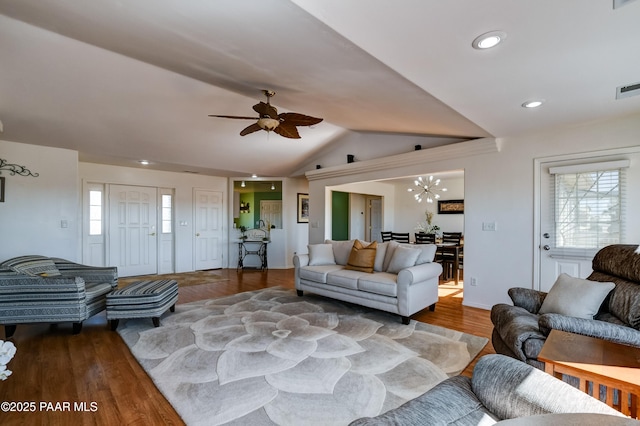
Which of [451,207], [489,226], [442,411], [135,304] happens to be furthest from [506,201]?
[135,304]

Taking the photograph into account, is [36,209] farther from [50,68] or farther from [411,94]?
[411,94]

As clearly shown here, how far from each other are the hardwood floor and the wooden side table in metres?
1.09

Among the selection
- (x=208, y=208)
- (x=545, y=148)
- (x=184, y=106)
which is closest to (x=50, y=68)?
(x=184, y=106)

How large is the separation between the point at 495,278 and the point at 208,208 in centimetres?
624

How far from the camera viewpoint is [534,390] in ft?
3.11

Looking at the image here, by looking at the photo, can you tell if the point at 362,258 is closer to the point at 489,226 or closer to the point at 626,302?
the point at 489,226

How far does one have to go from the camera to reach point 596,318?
210 cm

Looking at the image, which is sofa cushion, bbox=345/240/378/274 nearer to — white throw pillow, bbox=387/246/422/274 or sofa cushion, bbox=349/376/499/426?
white throw pillow, bbox=387/246/422/274

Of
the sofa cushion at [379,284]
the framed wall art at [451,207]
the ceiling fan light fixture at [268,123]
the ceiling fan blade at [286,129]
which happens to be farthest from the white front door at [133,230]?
the framed wall art at [451,207]

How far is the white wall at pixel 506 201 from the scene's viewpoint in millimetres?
3523

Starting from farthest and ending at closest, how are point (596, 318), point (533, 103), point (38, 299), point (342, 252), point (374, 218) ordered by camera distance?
point (374, 218), point (342, 252), point (38, 299), point (533, 103), point (596, 318)

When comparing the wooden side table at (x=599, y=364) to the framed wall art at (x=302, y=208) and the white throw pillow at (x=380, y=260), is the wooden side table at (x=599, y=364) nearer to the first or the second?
the white throw pillow at (x=380, y=260)

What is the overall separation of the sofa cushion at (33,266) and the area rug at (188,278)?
1764mm

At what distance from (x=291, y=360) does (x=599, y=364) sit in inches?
81.1
